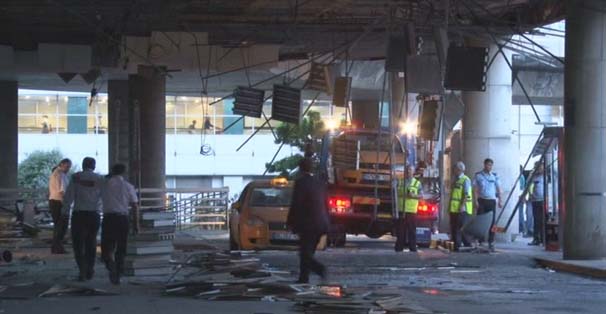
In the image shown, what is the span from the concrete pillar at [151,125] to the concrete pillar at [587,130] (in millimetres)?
17592

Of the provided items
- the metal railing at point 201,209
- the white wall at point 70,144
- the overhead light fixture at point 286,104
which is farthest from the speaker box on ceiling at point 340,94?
the white wall at point 70,144

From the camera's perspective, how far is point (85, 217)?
13.7m

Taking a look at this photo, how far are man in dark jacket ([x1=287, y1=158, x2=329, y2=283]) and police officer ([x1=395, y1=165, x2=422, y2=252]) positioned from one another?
6835mm

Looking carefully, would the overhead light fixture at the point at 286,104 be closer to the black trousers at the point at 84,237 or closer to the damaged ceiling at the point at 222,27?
the damaged ceiling at the point at 222,27

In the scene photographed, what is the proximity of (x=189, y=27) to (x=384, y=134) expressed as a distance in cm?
576

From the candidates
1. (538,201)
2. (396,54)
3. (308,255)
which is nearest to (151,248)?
(308,255)

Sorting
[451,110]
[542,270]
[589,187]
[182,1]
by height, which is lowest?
[542,270]

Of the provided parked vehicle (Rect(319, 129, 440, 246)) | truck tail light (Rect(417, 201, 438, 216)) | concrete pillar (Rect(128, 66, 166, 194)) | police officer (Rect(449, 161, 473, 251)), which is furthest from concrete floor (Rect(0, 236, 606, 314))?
concrete pillar (Rect(128, 66, 166, 194))

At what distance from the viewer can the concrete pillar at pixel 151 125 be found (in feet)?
107

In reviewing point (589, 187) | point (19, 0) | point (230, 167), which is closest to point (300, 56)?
point (19, 0)

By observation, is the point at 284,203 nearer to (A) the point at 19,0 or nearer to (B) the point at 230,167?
(A) the point at 19,0

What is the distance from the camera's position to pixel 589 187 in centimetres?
1691

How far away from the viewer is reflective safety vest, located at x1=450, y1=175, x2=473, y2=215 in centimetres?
1984

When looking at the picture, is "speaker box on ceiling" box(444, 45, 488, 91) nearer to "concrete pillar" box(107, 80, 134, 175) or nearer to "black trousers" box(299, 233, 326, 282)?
"black trousers" box(299, 233, 326, 282)
